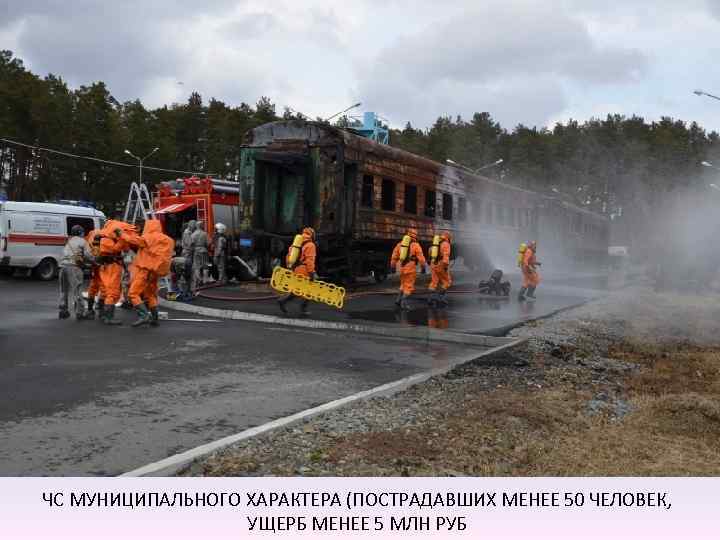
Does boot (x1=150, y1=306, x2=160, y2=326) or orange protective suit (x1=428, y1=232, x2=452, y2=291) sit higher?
orange protective suit (x1=428, y1=232, x2=452, y2=291)

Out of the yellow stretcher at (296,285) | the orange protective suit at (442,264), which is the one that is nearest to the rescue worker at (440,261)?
the orange protective suit at (442,264)

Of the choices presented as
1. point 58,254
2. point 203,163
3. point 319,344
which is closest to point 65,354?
point 319,344

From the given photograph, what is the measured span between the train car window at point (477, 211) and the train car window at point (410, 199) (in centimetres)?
472

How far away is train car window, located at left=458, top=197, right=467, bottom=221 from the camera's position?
2259 cm

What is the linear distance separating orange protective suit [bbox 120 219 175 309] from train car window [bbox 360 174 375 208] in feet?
22.5

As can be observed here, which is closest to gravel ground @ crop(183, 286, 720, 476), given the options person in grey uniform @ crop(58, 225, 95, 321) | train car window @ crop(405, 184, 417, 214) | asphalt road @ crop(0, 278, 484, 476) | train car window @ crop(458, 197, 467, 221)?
asphalt road @ crop(0, 278, 484, 476)

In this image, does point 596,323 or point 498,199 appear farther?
point 498,199

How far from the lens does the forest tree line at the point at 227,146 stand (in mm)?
47500

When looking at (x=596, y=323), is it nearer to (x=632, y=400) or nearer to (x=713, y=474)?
(x=632, y=400)

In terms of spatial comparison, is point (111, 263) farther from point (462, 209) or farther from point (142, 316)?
point (462, 209)

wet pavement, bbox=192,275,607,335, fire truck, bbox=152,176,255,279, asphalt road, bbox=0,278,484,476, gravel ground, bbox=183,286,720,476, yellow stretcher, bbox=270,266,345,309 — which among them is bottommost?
gravel ground, bbox=183,286,720,476

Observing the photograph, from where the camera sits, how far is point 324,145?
53.0 ft

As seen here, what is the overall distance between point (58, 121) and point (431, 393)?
46.8 m

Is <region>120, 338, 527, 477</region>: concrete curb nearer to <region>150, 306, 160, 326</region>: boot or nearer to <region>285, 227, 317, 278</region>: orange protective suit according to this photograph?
<region>285, 227, 317, 278</region>: orange protective suit
